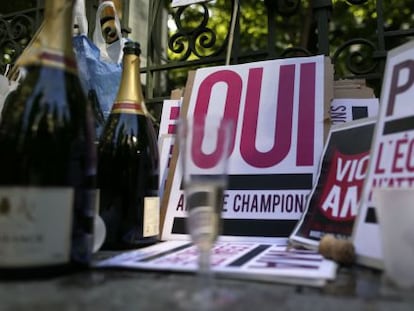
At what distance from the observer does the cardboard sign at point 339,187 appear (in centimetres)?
80

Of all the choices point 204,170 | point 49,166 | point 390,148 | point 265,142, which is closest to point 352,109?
point 265,142

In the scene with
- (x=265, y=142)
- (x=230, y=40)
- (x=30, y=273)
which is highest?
(x=230, y=40)

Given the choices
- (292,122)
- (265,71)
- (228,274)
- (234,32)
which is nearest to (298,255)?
(228,274)

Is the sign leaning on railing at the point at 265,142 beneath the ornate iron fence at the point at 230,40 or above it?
beneath

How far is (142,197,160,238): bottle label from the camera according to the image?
881mm

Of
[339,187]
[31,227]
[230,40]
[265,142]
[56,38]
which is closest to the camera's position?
[31,227]

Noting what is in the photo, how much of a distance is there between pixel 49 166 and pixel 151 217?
352 millimetres

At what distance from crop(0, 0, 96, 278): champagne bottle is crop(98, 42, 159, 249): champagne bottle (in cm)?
19

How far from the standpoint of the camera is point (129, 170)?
88cm

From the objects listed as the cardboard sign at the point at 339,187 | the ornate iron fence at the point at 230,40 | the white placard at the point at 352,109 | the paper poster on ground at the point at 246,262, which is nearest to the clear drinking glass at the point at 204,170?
the paper poster on ground at the point at 246,262

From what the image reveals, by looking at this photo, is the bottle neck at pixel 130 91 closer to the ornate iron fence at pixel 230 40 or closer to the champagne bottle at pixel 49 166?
the champagne bottle at pixel 49 166

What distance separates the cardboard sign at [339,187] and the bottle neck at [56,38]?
1.82 ft

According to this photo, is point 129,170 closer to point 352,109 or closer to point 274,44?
point 352,109

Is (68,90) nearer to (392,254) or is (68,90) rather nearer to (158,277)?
(158,277)
